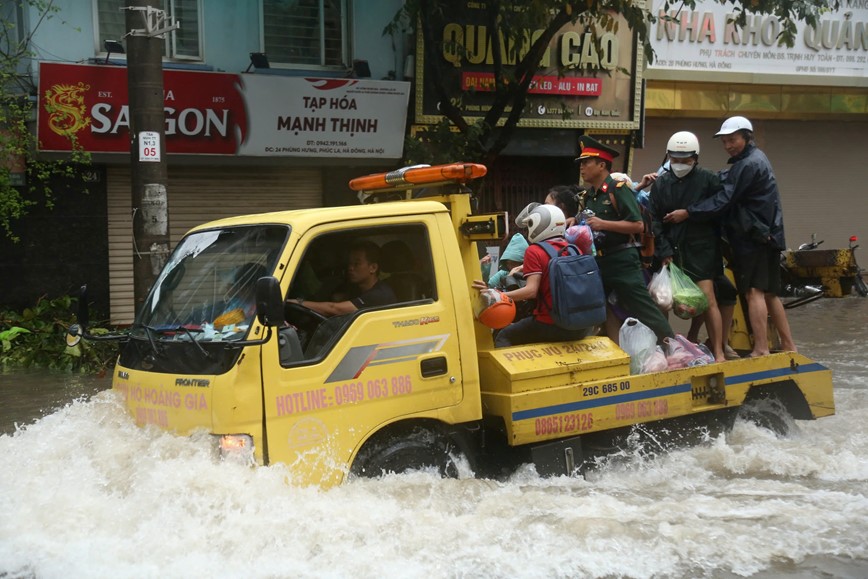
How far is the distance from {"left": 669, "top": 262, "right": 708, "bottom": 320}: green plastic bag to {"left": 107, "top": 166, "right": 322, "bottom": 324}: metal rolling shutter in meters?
7.29

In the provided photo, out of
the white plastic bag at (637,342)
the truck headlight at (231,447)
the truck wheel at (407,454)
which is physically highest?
the white plastic bag at (637,342)

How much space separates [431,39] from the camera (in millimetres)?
12742

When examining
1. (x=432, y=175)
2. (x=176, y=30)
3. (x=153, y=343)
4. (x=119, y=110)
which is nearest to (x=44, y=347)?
(x=119, y=110)

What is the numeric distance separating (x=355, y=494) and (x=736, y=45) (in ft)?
48.5

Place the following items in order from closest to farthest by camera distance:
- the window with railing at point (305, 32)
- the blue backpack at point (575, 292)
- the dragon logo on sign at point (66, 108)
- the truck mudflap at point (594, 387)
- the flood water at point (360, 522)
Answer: the flood water at point (360, 522)
the truck mudflap at point (594, 387)
the blue backpack at point (575, 292)
the dragon logo on sign at point (66, 108)
the window with railing at point (305, 32)

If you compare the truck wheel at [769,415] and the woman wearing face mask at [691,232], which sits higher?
the woman wearing face mask at [691,232]

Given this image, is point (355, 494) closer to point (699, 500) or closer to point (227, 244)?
point (227, 244)

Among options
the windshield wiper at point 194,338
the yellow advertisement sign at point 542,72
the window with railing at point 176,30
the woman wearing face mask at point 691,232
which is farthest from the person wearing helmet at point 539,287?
the window with railing at point 176,30

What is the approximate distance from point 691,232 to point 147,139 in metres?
4.41

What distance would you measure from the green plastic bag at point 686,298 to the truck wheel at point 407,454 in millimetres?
2339

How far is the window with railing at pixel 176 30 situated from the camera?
1171 cm

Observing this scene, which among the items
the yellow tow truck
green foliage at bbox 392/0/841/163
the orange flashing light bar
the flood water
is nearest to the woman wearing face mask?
the yellow tow truck

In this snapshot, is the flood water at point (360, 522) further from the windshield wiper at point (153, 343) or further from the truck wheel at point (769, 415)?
the truck wheel at point (769, 415)

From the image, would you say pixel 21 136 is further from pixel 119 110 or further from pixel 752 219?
pixel 752 219
